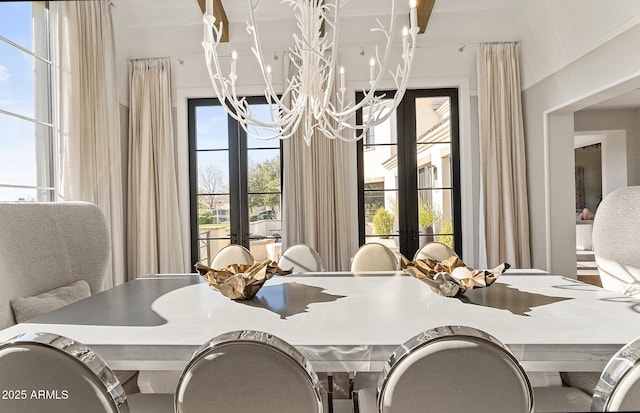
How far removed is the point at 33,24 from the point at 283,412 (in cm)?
320

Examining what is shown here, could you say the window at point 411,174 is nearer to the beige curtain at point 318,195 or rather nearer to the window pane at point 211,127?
the beige curtain at point 318,195

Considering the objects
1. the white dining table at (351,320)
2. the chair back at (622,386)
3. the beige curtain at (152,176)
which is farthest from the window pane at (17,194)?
the chair back at (622,386)

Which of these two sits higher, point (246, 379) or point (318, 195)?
point (318, 195)

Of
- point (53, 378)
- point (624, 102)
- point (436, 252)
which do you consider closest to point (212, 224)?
point (436, 252)

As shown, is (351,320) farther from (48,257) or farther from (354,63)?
(354,63)

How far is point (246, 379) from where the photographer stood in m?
0.84

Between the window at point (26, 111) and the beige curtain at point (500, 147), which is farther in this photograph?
the beige curtain at point (500, 147)

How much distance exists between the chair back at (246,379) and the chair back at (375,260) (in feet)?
5.61

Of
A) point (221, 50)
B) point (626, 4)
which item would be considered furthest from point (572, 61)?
point (221, 50)

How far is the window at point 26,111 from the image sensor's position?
257cm

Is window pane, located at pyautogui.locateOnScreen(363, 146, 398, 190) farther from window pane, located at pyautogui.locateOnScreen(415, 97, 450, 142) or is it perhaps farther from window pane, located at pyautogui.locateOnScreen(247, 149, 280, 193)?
window pane, located at pyautogui.locateOnScreen(247, 149, 280, 193)

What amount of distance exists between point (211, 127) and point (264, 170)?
693 mm

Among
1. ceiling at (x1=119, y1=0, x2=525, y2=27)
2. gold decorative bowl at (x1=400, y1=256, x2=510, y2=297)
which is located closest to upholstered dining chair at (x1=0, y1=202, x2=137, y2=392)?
gold decorative bowl at (x1=400, y1=256, x2=510, y2=297)

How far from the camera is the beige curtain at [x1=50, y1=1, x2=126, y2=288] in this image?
2926mm
